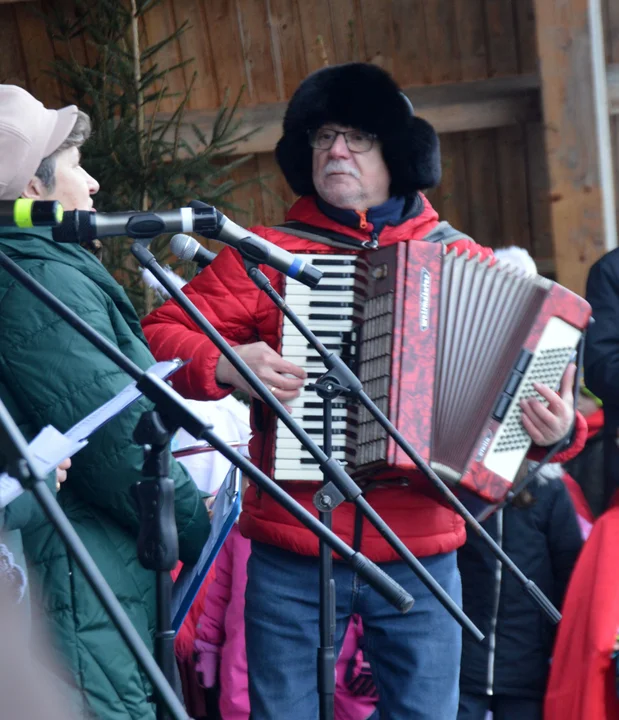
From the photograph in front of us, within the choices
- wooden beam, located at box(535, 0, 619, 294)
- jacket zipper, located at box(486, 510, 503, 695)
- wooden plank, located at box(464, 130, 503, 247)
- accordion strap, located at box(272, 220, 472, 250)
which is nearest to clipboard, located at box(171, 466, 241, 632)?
accordion strap, located at box(272, 220, 472, 250)

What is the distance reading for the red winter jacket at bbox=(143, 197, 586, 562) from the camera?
2506mm

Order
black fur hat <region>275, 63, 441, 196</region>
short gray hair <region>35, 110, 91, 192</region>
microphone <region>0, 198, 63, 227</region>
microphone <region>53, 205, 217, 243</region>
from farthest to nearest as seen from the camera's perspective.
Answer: black fur hat <region>275, 63, 441, 196</region> < short gray hair <region>35, 110, 91, 192</region> < microphone <region>53, 205, 217, 243</region> < microphone <region>0, 198, 63, 227</region>

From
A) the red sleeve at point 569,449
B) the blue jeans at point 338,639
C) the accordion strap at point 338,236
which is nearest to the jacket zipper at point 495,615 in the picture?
the red sleeve at point 569,449

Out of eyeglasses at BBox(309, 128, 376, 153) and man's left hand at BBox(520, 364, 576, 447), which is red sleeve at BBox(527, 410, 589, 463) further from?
eyeglasses at BBox(309, 128, 376, 153)

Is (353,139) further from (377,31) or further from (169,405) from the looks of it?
(377,31)

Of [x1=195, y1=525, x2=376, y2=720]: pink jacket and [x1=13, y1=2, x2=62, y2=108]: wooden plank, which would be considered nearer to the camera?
[x1=195, y1=525, x2=376, y2=720]: pink jacket

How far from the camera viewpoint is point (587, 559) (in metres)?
3.18

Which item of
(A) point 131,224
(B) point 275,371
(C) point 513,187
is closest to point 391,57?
(C) point 513,187

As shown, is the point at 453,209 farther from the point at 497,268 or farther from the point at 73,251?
the point at 73,251

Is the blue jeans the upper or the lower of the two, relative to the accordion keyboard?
lower

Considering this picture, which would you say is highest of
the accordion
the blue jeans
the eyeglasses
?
the eyeglasses

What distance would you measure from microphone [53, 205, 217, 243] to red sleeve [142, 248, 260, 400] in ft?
2.50

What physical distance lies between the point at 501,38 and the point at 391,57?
60 centimetres

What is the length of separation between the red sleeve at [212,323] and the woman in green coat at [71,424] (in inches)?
12.2
